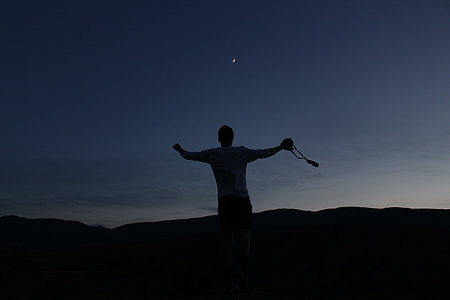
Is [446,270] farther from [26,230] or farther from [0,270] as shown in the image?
[26,230]

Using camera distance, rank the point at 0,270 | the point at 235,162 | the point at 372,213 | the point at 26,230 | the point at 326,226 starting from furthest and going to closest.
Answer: the point at 26,230 < the point at 372,213 < the point at 326,226 < the point at 0,270 < the point at 235,162

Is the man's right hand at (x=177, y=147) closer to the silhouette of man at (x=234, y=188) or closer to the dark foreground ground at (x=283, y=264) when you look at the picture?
the silhouette of man at (x=234, y=188)

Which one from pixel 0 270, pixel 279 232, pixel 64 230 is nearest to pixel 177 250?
pixel 279 232

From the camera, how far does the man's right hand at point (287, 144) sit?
469cm

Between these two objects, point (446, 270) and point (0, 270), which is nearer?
point (446, 270)

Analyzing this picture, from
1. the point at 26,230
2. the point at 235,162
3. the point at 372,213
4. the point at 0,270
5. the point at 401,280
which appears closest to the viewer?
the point at 235,162

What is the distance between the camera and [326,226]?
6925 centimetres

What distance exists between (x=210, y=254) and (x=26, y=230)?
164 meters

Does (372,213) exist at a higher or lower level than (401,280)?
higher

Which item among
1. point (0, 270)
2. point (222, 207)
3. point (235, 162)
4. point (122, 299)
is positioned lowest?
point (122, 299)

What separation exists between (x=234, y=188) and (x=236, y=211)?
30 centimetres

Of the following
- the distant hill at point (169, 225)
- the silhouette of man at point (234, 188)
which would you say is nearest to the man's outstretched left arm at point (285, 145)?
the silhouette of man at point (234, 188)

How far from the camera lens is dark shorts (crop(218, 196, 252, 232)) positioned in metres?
4.55

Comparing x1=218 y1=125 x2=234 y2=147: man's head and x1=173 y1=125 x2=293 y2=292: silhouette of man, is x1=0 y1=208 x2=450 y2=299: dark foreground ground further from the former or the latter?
x1=218 y1=125 x2=234 y2=147: man's head
